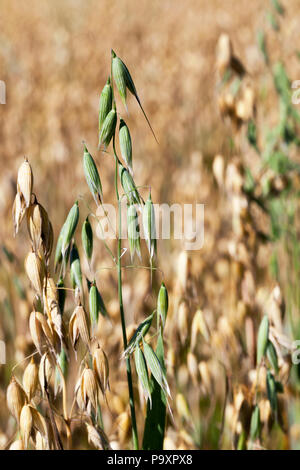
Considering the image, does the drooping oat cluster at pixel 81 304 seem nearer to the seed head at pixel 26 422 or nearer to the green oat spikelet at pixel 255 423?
the seed head at pixel 26 422

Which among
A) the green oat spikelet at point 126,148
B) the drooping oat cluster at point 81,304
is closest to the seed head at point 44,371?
the drooping oat cluster at point 81,304

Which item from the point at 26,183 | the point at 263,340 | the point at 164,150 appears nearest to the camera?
the point at 26,183

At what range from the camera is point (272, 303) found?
2.46 ft

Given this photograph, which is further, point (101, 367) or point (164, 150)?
point (164, 150)

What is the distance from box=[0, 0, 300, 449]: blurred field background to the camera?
2.94ft

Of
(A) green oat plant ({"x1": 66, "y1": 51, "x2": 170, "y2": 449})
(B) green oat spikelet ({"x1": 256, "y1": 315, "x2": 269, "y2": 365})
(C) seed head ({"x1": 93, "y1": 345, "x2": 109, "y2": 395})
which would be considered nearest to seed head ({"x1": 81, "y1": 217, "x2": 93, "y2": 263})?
(A) green oat plant ({"x1": 66, "y1": 51, "x2": 170, "y2": 449})

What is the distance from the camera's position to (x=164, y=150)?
189 cm

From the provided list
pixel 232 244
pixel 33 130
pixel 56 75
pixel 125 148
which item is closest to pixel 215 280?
pixel 232 244

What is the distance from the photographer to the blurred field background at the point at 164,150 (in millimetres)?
897

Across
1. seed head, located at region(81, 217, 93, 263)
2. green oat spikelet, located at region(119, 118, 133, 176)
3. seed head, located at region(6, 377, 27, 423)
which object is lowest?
seed head, located at region(6, 377, 27, 423)

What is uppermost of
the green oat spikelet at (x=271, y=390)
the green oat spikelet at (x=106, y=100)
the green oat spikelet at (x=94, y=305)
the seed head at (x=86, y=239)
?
the green oat spikelet at (x=106, y=100)

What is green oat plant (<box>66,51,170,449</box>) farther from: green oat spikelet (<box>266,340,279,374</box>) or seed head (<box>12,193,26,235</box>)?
green oat spikelet (<box>266,340,279,374</box>)

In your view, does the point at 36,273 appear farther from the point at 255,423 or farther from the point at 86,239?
the point at 255,423

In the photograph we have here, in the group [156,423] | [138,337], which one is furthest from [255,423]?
[138,337]
